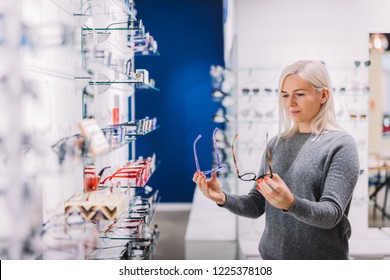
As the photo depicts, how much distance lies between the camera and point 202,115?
2664mm

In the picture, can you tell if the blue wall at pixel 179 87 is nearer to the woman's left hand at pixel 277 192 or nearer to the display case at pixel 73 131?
the display case at pixel 73 131

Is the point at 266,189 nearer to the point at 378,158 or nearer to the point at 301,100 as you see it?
the point at 301,100

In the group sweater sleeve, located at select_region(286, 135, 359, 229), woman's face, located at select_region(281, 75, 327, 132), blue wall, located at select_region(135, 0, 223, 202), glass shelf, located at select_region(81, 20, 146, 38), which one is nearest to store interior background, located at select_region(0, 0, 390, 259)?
blue wall, located at select_region(135, 0, 223, 202)

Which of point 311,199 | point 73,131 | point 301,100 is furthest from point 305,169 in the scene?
point 73,131

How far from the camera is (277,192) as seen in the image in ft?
4.05

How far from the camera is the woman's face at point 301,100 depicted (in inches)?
58.1

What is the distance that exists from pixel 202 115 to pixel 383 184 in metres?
1.52

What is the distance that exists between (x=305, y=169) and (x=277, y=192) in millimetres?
247

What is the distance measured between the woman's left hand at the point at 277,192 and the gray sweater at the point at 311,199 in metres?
0.03

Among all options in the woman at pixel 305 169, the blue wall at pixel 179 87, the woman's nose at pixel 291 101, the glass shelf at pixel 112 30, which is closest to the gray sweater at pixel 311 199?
the woman at pixel 305 169

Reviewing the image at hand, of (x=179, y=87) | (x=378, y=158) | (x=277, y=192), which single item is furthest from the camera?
(x=378, y=158)

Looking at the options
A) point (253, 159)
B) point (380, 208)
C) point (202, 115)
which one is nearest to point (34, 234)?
point (202, 115)

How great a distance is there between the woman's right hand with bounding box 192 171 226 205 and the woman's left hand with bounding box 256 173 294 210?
257 millimetres
